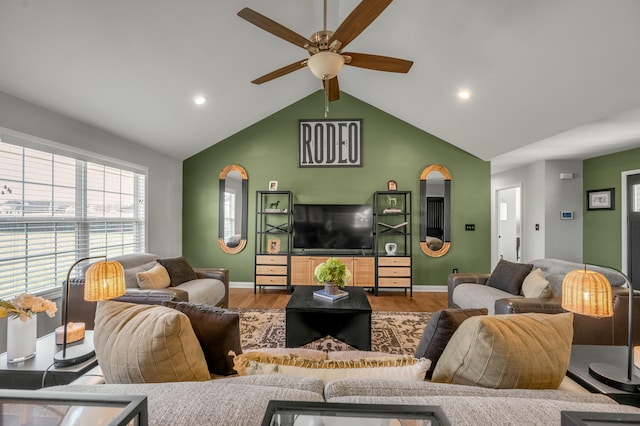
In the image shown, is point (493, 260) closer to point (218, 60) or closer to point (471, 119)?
point (471, 119)

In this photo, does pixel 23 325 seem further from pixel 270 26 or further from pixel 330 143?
pixel 330 143

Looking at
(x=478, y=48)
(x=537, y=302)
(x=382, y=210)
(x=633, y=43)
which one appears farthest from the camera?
(x=382, y=210)

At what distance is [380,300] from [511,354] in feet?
11.7

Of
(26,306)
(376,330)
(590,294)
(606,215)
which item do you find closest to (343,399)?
(590,294)

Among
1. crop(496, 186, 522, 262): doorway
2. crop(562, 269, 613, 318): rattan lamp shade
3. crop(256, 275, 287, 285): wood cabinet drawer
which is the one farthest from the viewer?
crop(496, 186, 522, 262): doorway

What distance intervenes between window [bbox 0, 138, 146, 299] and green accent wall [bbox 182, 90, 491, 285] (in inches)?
59.8

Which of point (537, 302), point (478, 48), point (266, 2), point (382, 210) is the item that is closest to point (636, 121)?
point (478, 48)

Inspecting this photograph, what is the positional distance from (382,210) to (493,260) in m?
2.74

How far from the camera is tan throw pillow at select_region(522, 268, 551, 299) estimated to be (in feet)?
8.61

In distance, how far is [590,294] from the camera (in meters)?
1.44

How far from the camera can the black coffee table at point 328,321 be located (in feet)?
8.62

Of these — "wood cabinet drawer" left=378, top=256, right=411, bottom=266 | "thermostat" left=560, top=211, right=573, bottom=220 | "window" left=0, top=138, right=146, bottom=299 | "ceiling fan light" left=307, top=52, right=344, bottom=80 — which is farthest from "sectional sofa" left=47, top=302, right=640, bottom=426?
"thermostat" left=560, top=211, right=573, bottom=220

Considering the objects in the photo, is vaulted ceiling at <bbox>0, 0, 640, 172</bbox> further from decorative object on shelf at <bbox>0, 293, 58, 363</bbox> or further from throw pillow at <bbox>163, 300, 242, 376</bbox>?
throw pillow at <bbox>163, 300, 242, 376</bbox>

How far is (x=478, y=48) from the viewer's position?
2715mm
